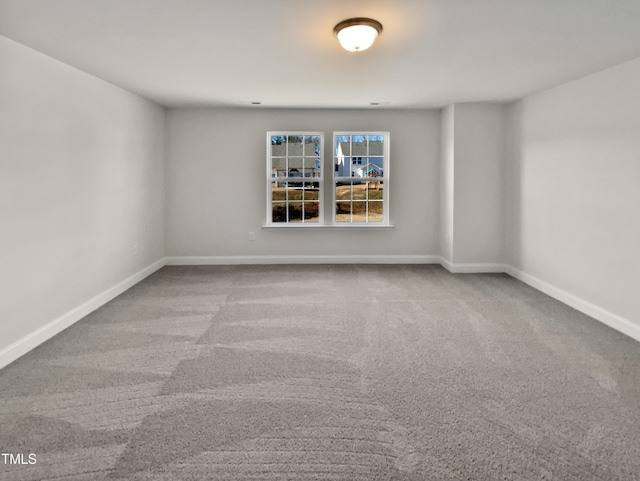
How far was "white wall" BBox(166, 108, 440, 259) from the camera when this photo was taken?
19.9 feet

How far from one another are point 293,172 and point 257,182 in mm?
599

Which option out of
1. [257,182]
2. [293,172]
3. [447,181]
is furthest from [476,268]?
[257,182]

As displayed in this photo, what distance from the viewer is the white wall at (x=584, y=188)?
11.3 ft

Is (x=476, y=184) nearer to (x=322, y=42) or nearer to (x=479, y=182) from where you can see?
(x=479, y=182)

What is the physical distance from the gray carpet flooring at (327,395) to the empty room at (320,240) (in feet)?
0.06

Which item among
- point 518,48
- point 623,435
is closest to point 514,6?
point 518,48

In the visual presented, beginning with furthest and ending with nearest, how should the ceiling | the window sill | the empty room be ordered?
the window sill < the ceiling < the empty room

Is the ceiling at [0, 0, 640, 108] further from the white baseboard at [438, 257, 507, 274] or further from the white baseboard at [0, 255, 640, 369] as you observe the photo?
the white baseboard at [438, 257, 507, 274]

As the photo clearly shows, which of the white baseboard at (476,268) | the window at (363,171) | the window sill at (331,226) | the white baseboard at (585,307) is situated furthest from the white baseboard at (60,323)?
the white baseboard at (585,307)

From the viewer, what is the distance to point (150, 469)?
1725mm

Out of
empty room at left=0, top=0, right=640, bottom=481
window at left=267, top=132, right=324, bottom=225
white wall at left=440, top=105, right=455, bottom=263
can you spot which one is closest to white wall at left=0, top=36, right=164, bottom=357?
empty room at left=0, top=0, right=640, bottom=481

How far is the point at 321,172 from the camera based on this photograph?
20.6 feet

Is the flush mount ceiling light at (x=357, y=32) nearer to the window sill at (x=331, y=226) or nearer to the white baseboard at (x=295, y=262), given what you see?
the white baseboard at (x=295, y=262)

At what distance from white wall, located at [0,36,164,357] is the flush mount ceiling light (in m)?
2.42
